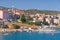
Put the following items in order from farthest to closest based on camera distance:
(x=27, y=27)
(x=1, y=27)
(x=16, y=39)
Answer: (x=27, y=27) → (x=1, y=27) → (x=16, y=39)

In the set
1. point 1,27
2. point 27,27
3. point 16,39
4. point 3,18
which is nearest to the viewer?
point 16,39

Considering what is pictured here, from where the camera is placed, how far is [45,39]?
21047 mm

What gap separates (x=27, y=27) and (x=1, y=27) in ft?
12.7

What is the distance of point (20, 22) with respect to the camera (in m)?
35.0

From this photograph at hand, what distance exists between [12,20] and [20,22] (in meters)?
1.82

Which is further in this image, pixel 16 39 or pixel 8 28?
pixel 8 28

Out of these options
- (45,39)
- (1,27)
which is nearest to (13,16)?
(1,27)

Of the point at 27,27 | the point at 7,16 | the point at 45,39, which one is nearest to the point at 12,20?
the point at 7,16

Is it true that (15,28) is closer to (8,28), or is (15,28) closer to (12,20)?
(8,28)

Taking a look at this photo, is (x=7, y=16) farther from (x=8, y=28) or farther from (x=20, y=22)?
(x=8, y=28)

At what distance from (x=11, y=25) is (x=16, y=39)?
11783 mm

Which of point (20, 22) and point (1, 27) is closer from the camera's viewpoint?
point (1, 27)

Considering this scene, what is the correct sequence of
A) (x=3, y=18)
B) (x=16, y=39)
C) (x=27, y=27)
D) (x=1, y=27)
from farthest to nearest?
(x=3, y=18) < (x=27, y=27) < (x=1, y=27) < (x=16, y=39)

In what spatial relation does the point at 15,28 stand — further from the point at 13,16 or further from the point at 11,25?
the point at 13,16
